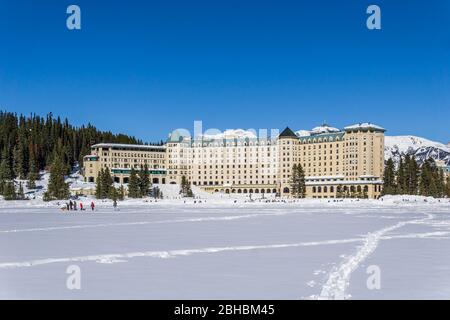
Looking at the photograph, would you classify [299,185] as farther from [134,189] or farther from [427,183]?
[134,189]

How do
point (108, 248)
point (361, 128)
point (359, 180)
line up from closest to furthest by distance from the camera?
point (108, 248), point (359, 180), point (361, 128)

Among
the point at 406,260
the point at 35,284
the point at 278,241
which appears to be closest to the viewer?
the point at 35,284

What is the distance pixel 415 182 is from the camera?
479ft

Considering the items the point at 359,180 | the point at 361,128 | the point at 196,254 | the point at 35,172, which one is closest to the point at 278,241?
the point at 196,254

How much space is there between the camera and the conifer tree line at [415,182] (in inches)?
5354

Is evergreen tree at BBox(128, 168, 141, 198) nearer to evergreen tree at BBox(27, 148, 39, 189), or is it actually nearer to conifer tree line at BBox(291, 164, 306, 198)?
evergreen tree at BBox(27, 148, 39, 189)

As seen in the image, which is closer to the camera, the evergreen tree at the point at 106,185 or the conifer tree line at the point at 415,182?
the evergreen tree at the point at 106,185

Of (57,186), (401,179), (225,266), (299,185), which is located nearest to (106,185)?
(57,186)

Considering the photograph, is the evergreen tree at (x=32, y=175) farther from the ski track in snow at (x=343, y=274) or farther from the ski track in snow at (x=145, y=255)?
the ski track in snow at (x=343, y=274)

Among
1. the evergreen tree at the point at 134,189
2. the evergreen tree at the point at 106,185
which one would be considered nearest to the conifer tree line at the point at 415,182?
the evergreen tree at the point at 134,189

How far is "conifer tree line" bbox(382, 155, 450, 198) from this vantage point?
136 metres

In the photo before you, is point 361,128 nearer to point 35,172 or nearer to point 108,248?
point 35,172
